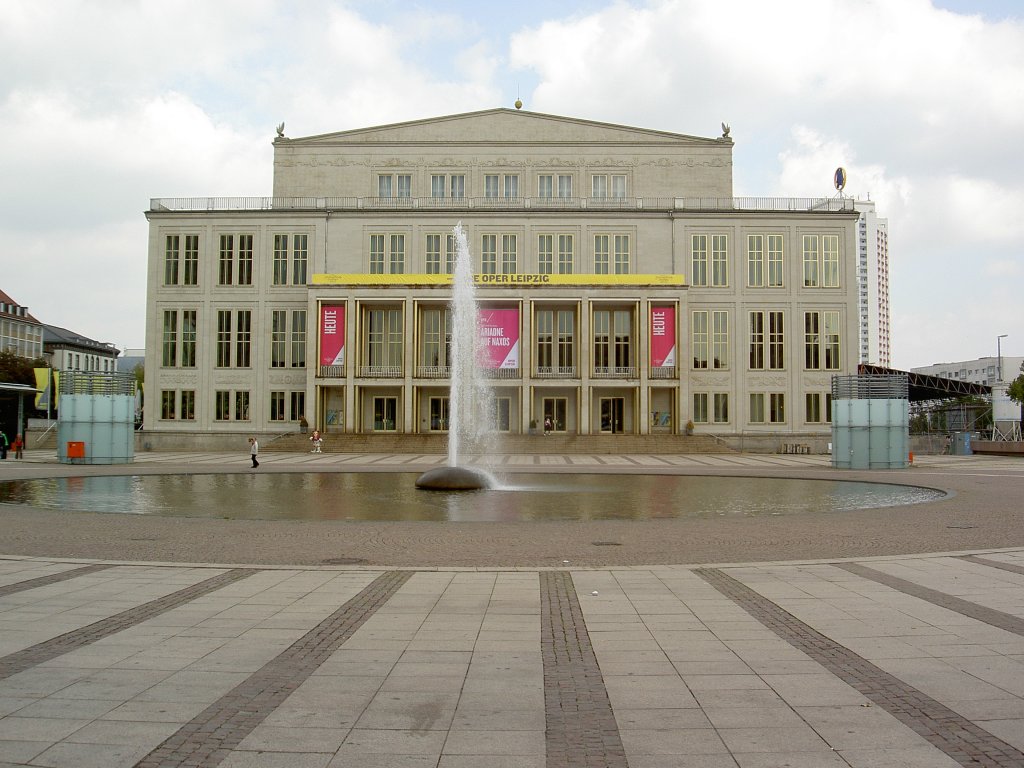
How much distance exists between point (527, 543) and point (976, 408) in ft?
188

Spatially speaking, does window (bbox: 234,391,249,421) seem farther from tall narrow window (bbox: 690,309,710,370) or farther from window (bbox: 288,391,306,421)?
tall narrow window (bbox: 690,309,710,370)

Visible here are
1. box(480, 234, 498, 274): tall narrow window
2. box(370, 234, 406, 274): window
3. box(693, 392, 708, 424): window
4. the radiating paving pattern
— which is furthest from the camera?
box(370, 234, 406, 274): window

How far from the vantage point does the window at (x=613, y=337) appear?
61.4 meters

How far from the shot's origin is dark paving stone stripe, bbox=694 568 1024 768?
187 inches

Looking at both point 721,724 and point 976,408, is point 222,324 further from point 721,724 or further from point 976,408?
point 721,724

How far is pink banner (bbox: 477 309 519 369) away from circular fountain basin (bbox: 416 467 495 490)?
1326 inches

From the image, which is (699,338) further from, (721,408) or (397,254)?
(397,254)

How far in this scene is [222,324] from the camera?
2484 inches

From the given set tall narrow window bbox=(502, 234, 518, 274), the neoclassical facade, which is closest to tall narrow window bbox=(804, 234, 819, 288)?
the neoclassical facade

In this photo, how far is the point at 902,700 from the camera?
18.7ft

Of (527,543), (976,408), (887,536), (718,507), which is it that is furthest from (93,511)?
(976,408)

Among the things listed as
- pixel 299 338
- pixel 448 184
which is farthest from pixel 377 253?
pixel 299 338

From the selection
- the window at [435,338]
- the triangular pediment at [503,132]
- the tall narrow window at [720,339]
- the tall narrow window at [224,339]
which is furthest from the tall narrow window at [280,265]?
the tall narrow window at [720,339]

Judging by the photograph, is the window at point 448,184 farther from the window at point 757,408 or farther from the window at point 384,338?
the window at point 757,408
